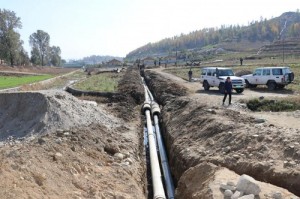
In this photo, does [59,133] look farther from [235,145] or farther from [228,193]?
[228,193]

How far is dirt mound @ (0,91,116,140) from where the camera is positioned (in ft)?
53.0

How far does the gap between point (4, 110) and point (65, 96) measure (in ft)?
11.5

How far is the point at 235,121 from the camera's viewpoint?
51.5 feet

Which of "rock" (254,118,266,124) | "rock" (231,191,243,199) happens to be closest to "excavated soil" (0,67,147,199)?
"rock" (231,191,243,199)

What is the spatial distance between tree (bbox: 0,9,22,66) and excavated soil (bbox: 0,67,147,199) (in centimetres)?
7439

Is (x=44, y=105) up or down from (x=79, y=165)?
up

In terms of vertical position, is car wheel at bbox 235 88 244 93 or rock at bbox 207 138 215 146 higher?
car wheel at bbox 235 88 244 93

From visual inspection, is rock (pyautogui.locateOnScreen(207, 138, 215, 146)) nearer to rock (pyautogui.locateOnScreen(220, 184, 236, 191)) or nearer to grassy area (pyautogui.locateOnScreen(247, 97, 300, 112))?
rock (pyautogui.locateOnScreen(220, 184, 236, 191))

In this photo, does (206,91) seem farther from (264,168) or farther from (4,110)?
(264,168)

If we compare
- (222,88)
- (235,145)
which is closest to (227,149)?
(235,145)

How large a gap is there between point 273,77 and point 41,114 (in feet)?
64.0

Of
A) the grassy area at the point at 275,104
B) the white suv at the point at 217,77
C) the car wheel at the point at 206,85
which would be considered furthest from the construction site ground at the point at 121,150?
the car wheel at the point at 206,85

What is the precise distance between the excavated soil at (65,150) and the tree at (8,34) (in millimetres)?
74391

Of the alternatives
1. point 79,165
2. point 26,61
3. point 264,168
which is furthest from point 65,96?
A: point 26,61
